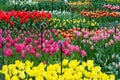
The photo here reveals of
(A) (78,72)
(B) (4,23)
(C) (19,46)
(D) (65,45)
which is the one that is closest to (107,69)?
(D) (65,45)

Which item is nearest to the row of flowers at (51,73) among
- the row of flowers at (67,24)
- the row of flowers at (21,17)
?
the row of flowers at (21,17)

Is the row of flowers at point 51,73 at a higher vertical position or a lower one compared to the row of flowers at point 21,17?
higher

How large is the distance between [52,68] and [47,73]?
0.22 metres

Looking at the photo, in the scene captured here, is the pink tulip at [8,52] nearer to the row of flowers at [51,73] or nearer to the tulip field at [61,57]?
the tulip field at [61,57]

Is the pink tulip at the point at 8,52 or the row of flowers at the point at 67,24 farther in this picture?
the row of flowers at the point at 67,24

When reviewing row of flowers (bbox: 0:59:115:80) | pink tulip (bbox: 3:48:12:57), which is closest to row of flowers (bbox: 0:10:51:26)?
pink tulip (bbox: 3:48:12:57)

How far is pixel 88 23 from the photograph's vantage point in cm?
1221

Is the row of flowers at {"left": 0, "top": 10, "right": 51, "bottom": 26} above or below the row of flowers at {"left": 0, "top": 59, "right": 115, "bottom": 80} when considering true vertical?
below

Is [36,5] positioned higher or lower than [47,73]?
lower

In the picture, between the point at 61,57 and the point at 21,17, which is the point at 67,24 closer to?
the point at 21,17

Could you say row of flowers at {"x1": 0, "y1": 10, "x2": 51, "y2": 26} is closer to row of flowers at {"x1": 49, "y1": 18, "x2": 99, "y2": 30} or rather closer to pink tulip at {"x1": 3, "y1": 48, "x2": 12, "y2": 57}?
row of flowers at {"x1": 49, "y1": 18, "x2": 99, "y2": 30}

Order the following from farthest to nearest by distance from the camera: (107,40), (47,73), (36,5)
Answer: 1. (36,5)
2. (107,40)
3. (47,73)

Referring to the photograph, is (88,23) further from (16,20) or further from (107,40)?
(107,40)

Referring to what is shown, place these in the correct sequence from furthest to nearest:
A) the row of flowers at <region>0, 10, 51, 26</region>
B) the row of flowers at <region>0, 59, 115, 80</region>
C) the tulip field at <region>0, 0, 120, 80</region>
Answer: the row of flowers at <region>0, 10, 51, 26</region>
the tulip field at <region>0, 0, 120, 80</region>
the row of flowers at <region>0, 59, 115, 80</region>
